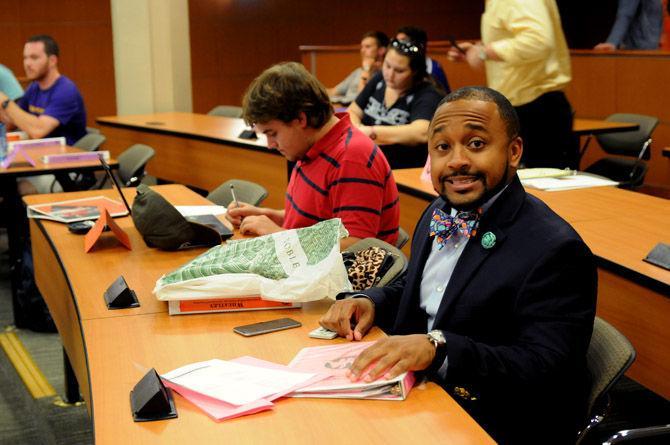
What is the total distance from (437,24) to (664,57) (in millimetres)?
5676

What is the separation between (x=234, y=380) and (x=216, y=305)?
460 mm

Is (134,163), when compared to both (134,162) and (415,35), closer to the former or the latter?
(134,162)

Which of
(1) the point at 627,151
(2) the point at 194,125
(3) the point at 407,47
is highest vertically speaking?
(3) the point at 407,47

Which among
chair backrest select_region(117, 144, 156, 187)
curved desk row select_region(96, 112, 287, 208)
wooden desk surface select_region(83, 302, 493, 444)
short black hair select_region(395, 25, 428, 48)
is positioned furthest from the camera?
curved desk row select_region(96, 112, 287, 208)

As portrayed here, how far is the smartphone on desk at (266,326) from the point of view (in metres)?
1.88

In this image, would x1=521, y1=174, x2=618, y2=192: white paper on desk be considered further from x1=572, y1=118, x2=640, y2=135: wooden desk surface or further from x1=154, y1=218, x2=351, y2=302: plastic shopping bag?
x1=572, y1=118, x2=640, y2=135: wooden desk surface

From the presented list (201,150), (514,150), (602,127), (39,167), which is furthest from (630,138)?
(514,150)

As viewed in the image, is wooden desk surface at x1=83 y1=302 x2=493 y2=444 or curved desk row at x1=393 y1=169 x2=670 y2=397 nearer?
wooden desk surface at x1=83 y1=302 x2=493 y2=444

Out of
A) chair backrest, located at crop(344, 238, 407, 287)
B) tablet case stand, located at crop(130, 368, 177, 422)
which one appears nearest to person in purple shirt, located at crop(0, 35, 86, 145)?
chair backrest, located at crop(344, 238, 407, 287)

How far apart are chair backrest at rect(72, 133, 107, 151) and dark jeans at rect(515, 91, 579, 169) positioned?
272 centimetres

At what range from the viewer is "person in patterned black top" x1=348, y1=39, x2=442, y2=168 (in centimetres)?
436

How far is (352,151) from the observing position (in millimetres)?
2646

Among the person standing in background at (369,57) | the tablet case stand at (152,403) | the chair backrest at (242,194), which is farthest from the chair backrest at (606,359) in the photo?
the person standing in background at (369,57)

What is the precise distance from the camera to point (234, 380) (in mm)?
1589
